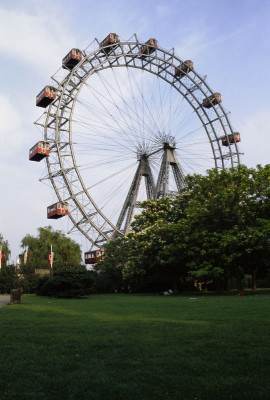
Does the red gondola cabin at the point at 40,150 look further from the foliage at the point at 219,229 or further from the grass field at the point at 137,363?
the grass field at the point at 137,363

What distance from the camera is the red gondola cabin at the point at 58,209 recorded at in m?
35.5

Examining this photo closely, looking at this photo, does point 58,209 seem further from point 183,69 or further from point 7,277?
point 183,69

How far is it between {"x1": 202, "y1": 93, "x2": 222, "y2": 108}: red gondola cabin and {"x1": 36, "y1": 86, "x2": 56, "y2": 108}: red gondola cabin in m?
21.2

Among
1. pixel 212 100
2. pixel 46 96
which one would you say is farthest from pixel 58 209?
pixel 212 100

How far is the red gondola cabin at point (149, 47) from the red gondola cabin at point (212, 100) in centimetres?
955

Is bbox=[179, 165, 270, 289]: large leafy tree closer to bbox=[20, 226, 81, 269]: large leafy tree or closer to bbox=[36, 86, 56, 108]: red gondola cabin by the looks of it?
bbox=[36, 86, 56, 108]: red gondola cabin

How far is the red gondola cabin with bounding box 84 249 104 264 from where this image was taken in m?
39.1

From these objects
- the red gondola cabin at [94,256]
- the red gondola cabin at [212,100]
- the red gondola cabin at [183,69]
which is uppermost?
the red gondola cabin at [183,69]

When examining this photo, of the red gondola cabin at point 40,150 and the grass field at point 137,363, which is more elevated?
the red gondola cabin at point 40,150

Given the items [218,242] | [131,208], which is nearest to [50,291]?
[218,242]

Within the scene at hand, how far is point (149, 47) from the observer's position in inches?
1806

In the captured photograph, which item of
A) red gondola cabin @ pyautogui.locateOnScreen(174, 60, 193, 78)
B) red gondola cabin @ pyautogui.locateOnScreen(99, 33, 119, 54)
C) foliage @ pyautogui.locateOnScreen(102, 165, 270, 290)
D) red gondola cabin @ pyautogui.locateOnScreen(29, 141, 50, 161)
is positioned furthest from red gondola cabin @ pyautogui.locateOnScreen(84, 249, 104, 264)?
red gondola cabin @ pyautogui.locateOnScreen(174, 60, 193, 78)

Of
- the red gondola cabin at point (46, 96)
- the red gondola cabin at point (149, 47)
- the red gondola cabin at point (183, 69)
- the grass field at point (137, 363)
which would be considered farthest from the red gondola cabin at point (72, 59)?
the grass field at point (137, 363)

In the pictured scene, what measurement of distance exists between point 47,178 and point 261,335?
31940 mm
